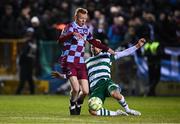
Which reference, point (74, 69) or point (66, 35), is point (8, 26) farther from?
point (66, 35)

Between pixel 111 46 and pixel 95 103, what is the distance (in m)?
12.3

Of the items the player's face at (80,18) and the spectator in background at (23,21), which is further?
the spectator in background at (23,21)

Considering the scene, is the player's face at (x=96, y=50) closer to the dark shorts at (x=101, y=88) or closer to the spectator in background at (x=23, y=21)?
the dark shorts at (x=101, y=88)

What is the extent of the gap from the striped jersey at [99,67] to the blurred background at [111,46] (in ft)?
32.2

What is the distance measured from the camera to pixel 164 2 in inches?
1192

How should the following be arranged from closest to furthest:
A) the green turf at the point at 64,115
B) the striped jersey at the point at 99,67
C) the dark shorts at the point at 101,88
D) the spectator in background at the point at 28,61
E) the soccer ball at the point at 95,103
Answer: the green turf at the point at 64,115 < the soccer ball at the point at 95,103 < the dark shorts at the point at 101,88 < the striped jersey at the point at 99,67 < the spectator in background at the point at 28,61

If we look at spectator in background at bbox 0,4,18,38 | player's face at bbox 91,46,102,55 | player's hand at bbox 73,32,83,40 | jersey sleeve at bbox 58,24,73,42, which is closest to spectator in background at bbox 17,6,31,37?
spectator in background at bbox 0,4,18,38

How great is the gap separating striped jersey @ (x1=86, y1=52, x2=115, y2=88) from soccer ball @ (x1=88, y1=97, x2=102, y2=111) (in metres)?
0.46

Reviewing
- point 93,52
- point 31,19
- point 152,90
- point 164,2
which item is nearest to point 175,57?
point 152,90

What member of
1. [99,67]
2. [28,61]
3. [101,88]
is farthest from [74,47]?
[28,61]

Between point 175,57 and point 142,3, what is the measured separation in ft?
13.4

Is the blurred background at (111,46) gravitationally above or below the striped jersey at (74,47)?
above

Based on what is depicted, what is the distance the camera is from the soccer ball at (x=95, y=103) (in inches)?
617

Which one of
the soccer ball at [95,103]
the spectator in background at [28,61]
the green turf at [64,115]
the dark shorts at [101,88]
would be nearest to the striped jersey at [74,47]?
the dark shorts at [101,88]
